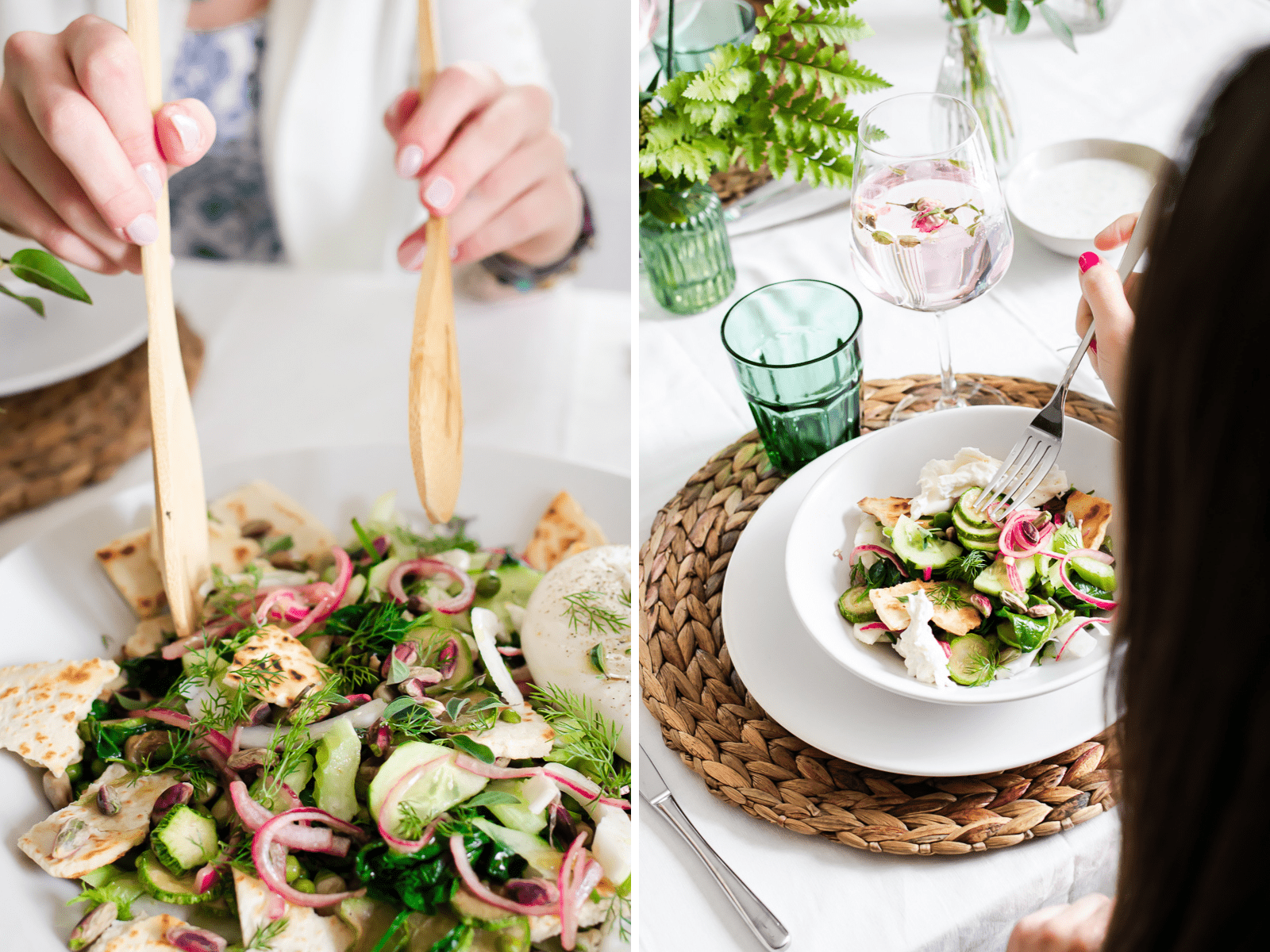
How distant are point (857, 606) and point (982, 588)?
0.11 metres

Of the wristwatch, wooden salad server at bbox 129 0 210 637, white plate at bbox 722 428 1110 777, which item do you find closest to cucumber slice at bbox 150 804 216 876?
wooden salad server at bbox 129 0 210 637

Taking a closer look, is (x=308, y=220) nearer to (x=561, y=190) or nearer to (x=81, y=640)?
(x=561, y=190)

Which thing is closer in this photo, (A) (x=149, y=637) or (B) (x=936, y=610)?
(B) (x=936, y=610)

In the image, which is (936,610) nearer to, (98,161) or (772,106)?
(772,106)

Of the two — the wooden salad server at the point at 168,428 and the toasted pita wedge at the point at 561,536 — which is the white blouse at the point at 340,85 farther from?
the toasted pita wedge at the point at 561,536

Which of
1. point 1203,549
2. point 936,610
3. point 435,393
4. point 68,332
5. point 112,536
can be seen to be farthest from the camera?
point 68,332

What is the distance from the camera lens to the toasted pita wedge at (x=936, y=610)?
2.63 ft

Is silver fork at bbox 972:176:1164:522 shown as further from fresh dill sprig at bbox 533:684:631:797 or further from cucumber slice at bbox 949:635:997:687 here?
fresh dill sprig at bbox 533:684:631:797

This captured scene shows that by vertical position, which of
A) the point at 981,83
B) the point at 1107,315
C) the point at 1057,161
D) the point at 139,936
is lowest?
the point at 139,936

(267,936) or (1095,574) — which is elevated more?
(1095,574)

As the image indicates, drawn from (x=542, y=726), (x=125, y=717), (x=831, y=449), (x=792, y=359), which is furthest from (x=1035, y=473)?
(x=125, y=717)

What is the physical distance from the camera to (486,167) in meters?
1.42

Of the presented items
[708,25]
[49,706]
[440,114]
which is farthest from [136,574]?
Answer: [708,25]

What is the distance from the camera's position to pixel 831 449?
1028 mm
